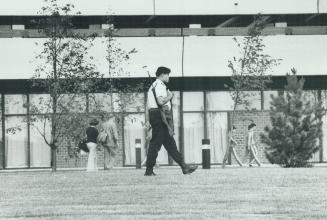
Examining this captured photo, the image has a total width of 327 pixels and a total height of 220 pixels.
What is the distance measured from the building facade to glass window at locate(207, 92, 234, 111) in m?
0.04

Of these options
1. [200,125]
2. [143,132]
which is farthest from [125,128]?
[200,125]

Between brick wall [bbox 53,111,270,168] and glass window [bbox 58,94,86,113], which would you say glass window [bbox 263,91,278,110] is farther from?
glass window [bbox 58,94,86,113]

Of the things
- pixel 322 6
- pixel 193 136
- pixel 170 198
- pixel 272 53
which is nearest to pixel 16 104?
pixel 193 136

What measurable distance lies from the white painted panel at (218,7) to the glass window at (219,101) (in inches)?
126

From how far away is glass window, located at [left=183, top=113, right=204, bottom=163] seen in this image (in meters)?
35.5

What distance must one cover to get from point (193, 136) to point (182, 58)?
3.23 metres

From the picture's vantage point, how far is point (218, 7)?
34.3 m

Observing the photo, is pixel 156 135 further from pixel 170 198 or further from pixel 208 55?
pixel 208 55

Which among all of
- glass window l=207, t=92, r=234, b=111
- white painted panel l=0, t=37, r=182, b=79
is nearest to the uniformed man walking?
white painted panel l=0, t=37, r=182, b=79

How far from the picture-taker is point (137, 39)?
112 ft

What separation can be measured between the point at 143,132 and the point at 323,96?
703 cm

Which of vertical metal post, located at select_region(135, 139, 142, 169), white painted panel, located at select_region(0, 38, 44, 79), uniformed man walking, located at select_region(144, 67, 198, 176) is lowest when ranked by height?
vertical metal post, located at select_region(135, 139, 142, 169)

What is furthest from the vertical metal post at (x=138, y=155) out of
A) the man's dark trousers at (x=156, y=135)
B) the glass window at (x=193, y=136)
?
the man's dark trousers at (x=156, y=135)

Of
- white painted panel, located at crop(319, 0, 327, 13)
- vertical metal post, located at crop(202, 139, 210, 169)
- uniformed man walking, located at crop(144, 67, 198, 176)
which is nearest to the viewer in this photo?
uniformed man walking, located at crop(144, 67, 198, 176)
